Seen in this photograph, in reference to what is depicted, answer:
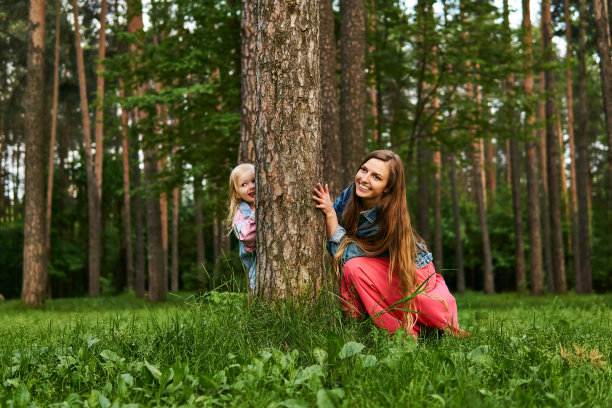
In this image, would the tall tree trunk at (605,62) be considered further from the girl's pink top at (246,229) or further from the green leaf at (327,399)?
the green leaf at (327,399)

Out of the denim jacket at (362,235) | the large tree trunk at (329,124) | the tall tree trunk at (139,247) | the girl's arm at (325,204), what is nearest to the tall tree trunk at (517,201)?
the large tree trunk at (329,124)

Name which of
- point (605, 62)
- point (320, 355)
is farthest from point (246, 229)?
point (605, 62)

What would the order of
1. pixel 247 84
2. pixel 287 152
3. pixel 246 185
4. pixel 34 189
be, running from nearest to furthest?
pixel 287 152 < pixel 246 185 < pixel 247 84 < pixel 34 189

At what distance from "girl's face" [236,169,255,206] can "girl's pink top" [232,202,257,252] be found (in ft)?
0.67

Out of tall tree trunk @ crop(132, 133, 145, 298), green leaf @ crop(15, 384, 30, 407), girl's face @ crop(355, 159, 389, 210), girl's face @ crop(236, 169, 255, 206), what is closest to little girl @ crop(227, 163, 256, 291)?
girl's face @ crop(236, 169, 255, 206)

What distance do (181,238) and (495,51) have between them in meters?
26.3

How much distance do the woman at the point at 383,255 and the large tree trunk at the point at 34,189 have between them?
9.04 m

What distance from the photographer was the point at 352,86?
9.52 metres

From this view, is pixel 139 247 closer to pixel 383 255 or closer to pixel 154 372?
pixel 383 255

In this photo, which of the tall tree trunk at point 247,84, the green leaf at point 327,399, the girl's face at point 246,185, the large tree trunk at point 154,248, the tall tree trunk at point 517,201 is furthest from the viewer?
the tall tree trunk at point 517,201

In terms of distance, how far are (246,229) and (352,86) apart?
5980 millimetres

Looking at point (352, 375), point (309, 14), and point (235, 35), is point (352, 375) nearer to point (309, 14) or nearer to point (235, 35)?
point (309, 14)

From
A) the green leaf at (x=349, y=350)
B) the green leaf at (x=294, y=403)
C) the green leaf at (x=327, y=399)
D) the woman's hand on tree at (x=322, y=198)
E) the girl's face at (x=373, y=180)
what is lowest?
the green leaf at (x=294, y=403)

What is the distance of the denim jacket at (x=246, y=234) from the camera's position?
13.7 feet
